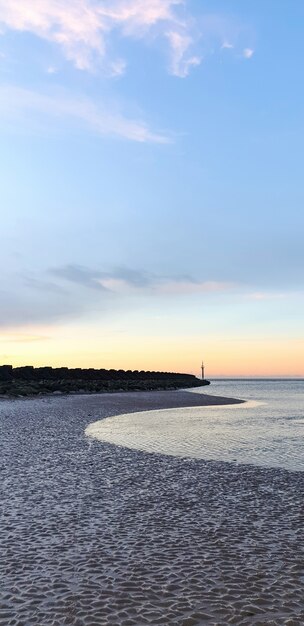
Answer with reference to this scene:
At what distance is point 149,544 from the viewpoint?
26.9ft

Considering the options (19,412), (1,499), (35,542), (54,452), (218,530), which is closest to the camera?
(35,542)

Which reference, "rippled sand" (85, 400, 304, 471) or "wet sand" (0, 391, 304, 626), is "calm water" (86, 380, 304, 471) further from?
"wet sand" (0, 391, 304, 626)

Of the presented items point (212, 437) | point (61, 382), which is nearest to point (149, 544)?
point (212, 437)

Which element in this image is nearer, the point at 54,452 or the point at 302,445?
the point at 54,452

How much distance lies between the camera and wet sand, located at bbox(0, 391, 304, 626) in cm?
586

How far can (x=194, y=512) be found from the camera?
10148 mm

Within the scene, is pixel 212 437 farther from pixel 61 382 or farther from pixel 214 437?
pixel 61 382

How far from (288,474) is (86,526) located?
6659 mm

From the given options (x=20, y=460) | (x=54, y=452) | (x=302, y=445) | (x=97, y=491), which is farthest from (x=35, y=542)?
(x=302, y=445)

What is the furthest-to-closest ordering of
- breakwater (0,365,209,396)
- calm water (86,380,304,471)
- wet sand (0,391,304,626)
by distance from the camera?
breakwater (0,365,209,396)
calm water (86,380,304,471)
wet sand (0,391,304,626)

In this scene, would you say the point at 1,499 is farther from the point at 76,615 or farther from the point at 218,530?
the point at 76,615

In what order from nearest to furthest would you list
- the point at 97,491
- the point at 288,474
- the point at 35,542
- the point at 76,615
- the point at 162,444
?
the point at 76,615, the point at 35,542, the point at 97,491, the point at 288,474, the point at 162,444

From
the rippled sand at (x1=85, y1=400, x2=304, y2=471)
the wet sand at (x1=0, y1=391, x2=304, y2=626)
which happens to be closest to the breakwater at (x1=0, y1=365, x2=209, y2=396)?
the rippled sand at (x1=85, y1=400, x2=304, y2=471)

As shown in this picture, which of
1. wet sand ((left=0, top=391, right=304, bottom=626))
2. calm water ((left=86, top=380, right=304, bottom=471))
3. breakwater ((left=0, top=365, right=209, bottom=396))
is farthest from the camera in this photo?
breakwater ((left=0, top=365, right=209, bottom=396))
